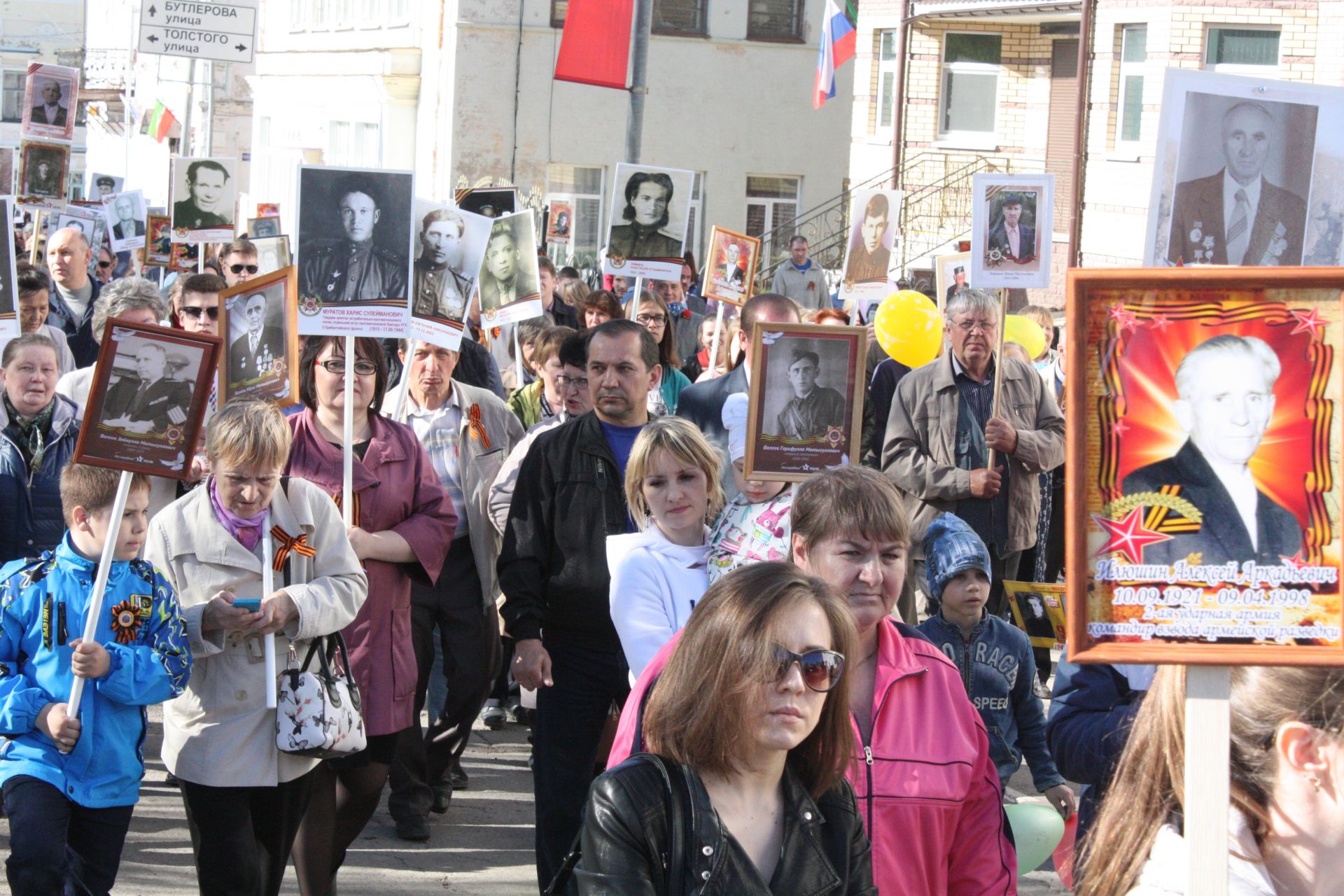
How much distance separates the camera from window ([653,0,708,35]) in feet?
107

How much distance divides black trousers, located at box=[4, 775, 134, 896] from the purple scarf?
2.73ft

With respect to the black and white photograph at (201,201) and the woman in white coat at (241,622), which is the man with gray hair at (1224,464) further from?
the black and white photograph at (201,201)

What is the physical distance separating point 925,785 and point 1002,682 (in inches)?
76.3

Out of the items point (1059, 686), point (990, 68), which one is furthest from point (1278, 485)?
point (990, 68)

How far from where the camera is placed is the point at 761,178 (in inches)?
1345

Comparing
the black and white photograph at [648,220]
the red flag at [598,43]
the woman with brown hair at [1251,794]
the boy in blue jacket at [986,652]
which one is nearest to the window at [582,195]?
the red flag at [598,43]

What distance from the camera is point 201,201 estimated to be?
14.9 m

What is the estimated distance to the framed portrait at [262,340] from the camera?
19.2 ft

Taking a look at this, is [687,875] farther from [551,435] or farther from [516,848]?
[516,848]

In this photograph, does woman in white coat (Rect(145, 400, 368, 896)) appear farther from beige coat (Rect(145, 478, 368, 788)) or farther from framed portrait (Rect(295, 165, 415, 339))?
framed portrait (Rect(295, 165, 415, 339))

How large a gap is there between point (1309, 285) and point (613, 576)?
2.53 meters

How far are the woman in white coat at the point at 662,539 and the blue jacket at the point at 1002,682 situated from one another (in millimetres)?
891

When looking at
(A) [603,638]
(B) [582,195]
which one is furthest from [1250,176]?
(B) [582,195]

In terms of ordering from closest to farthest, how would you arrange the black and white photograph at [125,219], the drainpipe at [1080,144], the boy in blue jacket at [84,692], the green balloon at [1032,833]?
the green balloon at [1032,833] → the boy in blue jacket at [84,692] → the black and white photograph at [125,219] → the drainpipe at [1080,144]
